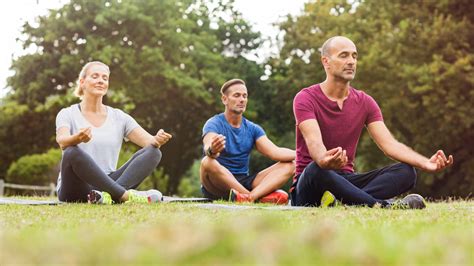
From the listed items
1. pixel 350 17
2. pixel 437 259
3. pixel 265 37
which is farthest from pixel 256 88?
pixel 437 259

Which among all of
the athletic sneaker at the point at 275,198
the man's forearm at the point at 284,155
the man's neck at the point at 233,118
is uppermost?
the man's neck at the point at 233,118

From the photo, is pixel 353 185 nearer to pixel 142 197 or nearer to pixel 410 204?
pixel 410 204

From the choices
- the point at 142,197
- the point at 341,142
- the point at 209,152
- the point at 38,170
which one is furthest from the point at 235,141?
the point at 38,170

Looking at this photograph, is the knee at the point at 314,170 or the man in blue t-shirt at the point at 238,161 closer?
the knee at the point at 314,170

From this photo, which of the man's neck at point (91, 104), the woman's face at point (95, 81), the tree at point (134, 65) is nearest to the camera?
the woman's face at point (95, 81)

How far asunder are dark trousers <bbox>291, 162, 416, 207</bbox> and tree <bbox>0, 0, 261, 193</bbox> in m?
21.0

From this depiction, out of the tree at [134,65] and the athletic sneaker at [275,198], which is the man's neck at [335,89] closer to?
the athletic sneaker at [275,198]

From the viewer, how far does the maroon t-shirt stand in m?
7.72

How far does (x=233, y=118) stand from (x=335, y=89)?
2.40 meters

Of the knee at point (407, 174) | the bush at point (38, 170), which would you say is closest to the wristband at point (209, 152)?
the knee at point (407, 174)

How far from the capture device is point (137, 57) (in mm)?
29312

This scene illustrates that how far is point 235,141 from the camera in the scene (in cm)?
999

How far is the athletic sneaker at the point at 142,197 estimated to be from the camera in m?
8.15

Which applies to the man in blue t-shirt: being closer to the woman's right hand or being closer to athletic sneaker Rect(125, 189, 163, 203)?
athletic sneaker Rect(125, 189, 163, 203)
